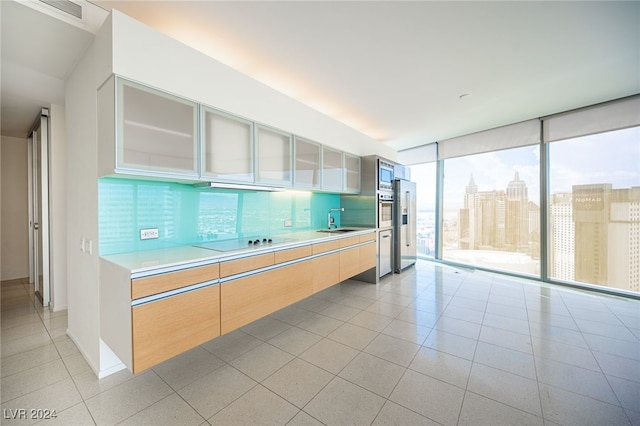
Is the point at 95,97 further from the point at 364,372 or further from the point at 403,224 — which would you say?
the point at 403,224

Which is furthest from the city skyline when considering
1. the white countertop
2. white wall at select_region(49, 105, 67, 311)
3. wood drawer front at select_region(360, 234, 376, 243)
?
white wall at select_region(49, 105, 67, 311)

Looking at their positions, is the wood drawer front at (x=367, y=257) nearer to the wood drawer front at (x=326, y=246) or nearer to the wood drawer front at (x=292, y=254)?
the wood drawer front at (x=326, y=246)

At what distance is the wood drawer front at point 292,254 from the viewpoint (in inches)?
95.6

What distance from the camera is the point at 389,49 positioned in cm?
246

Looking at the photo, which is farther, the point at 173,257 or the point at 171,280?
the point at 173,257

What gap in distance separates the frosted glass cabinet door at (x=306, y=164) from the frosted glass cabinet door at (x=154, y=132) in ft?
4.32

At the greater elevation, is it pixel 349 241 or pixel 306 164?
pixel 306 164

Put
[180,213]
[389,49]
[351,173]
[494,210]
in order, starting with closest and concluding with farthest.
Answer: [180,213], [389,49], [351,173], [494,210]

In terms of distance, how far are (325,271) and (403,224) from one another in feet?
8.46

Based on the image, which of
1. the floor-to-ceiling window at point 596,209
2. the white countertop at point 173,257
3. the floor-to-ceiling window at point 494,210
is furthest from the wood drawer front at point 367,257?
the floor-to-ceiling window at point 596,209

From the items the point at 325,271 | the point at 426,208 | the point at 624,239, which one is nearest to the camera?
the point at 325,271

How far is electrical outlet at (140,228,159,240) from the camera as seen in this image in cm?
205

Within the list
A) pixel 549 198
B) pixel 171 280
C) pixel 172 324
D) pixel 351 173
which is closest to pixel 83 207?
pixel 171 280

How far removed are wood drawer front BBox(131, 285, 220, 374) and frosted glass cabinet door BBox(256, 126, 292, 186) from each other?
4.30 feet
